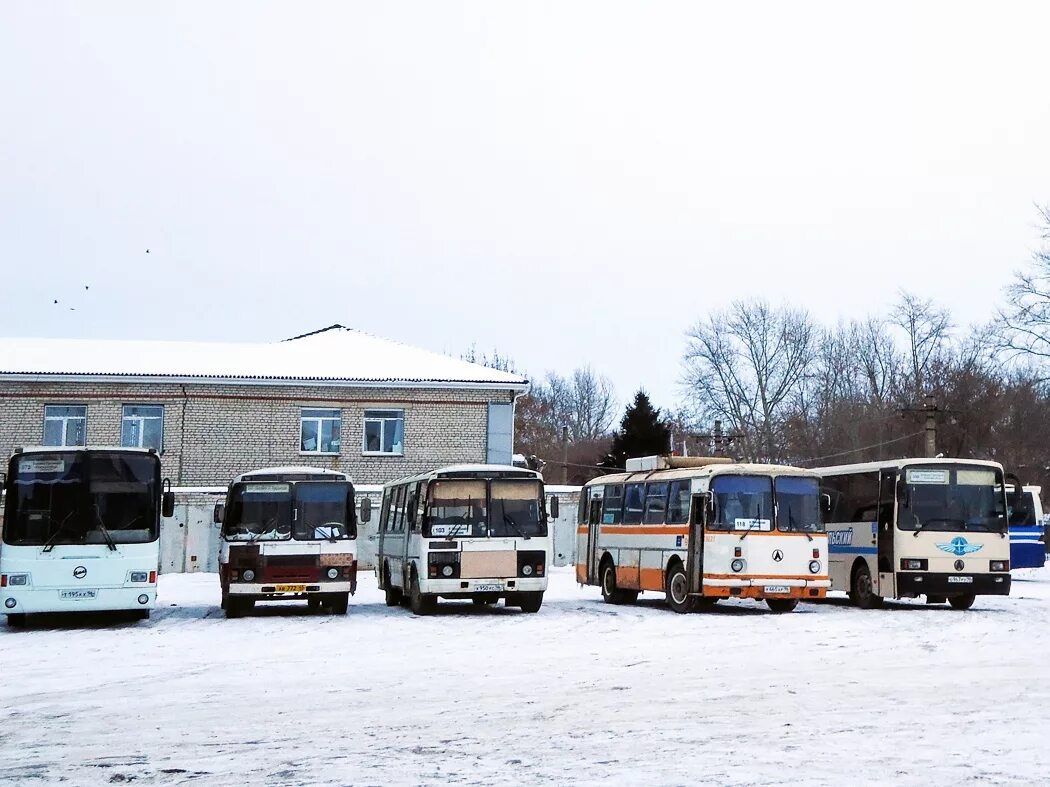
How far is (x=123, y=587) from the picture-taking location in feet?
71.7

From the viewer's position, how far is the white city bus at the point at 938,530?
25375mm

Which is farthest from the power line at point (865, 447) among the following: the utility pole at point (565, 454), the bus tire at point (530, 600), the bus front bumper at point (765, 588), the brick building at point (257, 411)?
the bus tire at point (530, 600)

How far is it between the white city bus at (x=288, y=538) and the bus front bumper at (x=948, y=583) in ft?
A: 32.1

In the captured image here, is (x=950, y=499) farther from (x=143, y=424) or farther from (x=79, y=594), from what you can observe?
(x=143, y=424)

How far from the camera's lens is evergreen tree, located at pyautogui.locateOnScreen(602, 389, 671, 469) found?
76.2 m

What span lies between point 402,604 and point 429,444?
1822 cm

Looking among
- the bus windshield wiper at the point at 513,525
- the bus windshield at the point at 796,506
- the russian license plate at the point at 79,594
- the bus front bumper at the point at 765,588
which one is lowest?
the russian license plate at the point at 79,594

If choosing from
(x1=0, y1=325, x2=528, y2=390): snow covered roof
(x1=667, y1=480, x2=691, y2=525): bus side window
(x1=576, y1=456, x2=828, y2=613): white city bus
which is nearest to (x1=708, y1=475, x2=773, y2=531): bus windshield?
(x1=576, y1=456, x2=828, y2=613): white city bus

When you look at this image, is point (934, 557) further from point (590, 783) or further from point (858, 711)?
point (590, 783)

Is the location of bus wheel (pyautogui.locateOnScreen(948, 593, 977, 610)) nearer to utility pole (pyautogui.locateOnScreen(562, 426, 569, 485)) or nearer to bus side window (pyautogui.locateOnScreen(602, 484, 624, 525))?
bus side window (pyautogui.locateOnScreen(602, 484, 624, 525))

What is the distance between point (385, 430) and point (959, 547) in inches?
958

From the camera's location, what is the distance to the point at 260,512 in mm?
24312

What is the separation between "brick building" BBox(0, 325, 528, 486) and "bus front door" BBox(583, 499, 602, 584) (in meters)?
16.3

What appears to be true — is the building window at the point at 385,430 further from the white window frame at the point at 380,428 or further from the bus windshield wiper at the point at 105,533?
the bus windshield wiper at the point at 105,533
